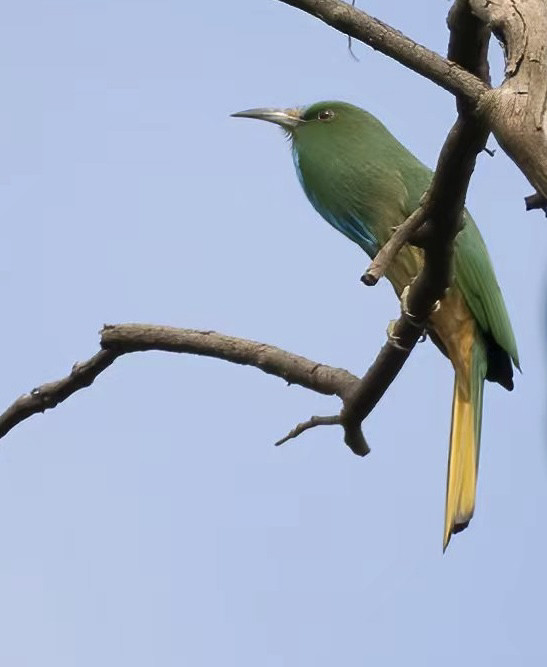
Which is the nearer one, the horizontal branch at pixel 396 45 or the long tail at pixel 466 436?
the horizontal branch at pixel 396 45

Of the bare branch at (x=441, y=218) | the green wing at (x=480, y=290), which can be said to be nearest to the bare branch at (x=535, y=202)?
the bare branch at (x=441, y=218)

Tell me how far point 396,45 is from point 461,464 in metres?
1.63

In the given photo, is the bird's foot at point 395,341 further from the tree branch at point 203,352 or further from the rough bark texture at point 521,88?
the rough bark texture at point 521,88

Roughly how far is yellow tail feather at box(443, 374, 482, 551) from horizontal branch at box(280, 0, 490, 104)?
1.36 metres

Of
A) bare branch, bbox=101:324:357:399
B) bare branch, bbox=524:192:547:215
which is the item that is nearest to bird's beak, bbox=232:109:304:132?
bare branch, bbox=101:324:357:399

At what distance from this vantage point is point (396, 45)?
228 centimetres

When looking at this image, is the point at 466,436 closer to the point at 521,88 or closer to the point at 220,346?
the point at 220,346

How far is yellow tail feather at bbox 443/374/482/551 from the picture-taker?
11.0ft

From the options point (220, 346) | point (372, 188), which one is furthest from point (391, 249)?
point (372, 188)

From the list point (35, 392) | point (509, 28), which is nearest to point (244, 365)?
point (35, 392)

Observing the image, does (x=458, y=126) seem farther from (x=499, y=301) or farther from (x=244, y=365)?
(x=499, y=301)

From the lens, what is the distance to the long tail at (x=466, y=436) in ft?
11.2

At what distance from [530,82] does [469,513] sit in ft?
5.18

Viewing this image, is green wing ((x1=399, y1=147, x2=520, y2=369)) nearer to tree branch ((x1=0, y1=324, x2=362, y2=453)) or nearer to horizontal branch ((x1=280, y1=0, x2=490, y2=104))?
tree branch ((x1=0, y1=324, x2=362, y2=453))
